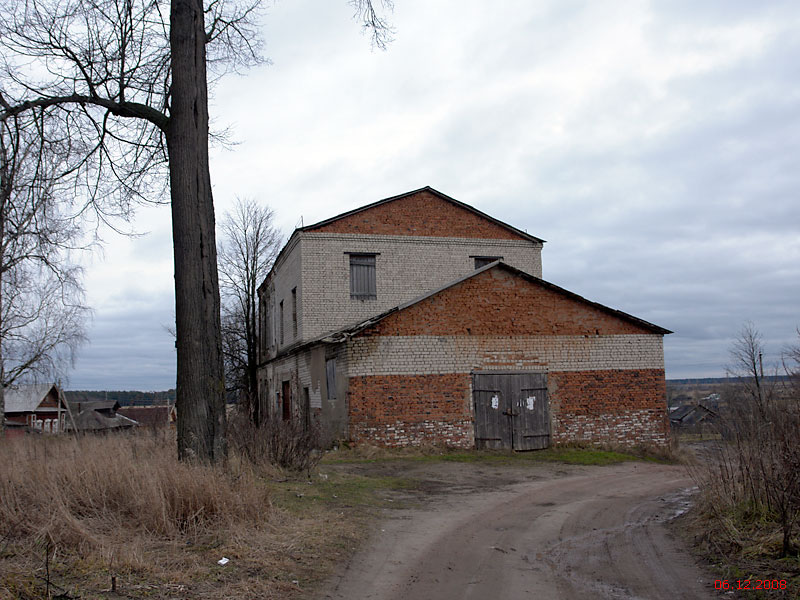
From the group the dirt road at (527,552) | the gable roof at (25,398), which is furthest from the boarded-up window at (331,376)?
the gable roof at (25,398)

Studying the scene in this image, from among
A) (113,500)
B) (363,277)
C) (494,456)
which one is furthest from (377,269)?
(113,500)

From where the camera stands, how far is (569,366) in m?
18.3

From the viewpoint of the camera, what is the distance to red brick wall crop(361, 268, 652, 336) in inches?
678

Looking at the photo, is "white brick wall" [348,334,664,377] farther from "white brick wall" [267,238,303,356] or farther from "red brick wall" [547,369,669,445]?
"white brick wall" [267,238,303,356]

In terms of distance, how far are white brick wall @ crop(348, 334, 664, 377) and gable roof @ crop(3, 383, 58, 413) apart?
42.1 meters

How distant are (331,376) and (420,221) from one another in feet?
29.1

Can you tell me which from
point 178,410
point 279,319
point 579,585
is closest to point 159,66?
point 178,410

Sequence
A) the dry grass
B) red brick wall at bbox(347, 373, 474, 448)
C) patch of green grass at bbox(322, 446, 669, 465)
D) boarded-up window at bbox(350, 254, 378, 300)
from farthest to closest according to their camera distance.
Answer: boarded-up window at bbox(350, 254, 378, 300)
red brick wall at bbox(347, 373, 474, 448)
patch of green grass at bbox(322, 446, 669, 465)
the dry grass

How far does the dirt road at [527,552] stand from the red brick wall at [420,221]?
1479cm

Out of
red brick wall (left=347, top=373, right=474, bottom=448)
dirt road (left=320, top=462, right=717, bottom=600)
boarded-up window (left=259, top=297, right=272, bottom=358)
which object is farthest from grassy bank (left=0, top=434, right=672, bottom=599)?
boarded-up window (left=259, top=297, right=272, bottom=358)

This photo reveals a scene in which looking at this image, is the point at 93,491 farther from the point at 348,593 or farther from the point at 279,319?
the point at 279,319

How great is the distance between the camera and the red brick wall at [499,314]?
1722cm

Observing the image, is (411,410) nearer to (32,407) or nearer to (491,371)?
(491,371)
